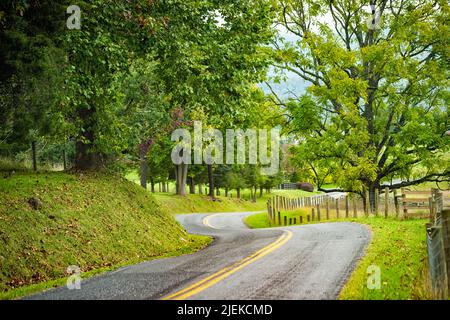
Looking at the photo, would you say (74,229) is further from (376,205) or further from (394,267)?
(376,205)

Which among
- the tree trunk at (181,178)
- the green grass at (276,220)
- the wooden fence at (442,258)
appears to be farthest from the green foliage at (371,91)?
the tree trunk at (181,178)

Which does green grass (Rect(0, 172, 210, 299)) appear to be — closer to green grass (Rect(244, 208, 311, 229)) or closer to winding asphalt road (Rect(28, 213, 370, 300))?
winding asphalt road (Rect(28, 213, 370, 300))

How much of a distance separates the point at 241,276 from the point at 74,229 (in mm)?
6590

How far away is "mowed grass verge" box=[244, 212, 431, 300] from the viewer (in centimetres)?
772

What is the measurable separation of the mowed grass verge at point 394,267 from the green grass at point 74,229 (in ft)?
21.0

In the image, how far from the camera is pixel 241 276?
30.7ft

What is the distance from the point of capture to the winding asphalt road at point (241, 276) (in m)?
7.98

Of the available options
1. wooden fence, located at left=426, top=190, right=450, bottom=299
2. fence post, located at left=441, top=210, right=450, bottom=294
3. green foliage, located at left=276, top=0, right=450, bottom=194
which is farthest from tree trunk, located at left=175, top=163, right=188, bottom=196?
fence post, located at left=441, top=210, right=450, bottom=294

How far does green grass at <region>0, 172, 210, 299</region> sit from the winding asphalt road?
157 cm

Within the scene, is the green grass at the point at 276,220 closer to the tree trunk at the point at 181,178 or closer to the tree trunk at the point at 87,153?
the tree trunk at the point at 181,178

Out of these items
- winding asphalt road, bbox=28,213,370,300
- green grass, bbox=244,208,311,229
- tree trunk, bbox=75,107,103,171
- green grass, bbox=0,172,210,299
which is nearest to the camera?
winding asphalt road, bbox=28,213,370,300

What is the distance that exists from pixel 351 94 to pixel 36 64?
57.7 feet
